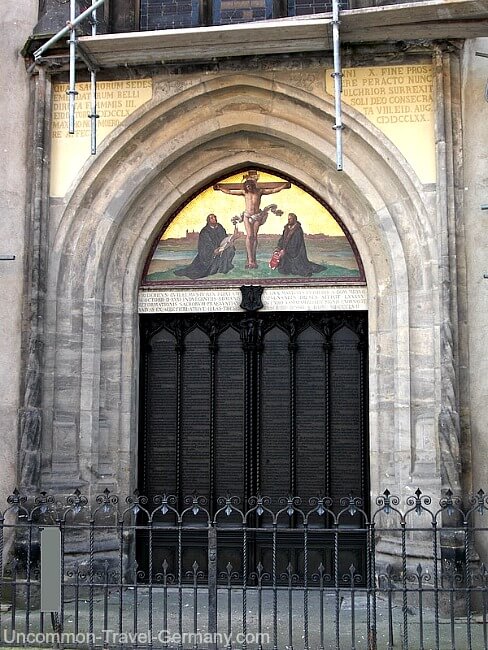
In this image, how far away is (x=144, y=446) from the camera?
32.1 ft

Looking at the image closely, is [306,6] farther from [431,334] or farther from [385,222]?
[431,334]

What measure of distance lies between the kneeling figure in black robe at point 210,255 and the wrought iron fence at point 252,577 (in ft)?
8.41

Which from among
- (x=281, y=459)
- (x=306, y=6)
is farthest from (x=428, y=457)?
(x=306, y=6)

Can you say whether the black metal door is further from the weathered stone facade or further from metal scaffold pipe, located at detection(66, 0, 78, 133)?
metal scaffold pipe, located at detection(66, 0, 78, 133)

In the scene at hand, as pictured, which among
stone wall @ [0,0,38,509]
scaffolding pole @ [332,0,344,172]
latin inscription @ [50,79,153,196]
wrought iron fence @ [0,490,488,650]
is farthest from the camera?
latin inscription @ [50,79,153,196]

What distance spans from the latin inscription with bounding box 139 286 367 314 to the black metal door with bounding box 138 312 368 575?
5.2 inches

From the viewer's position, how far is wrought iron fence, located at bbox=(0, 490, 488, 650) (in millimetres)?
6723

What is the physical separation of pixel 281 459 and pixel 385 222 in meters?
2.75

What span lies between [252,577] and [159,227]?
394cm

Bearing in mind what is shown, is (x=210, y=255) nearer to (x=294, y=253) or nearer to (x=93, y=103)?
(x=294, y=253)

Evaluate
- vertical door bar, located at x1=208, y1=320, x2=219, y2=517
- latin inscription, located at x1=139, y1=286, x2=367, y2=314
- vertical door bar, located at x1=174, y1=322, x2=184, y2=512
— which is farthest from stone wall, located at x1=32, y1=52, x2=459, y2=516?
vertical door bar, located at x1=208, y1=320, x2=219, y2=517

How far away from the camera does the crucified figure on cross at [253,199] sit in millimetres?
9914

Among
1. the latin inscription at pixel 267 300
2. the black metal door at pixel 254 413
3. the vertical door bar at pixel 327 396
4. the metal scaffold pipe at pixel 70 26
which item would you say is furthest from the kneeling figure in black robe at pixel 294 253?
the metal scaffold pipe at pixel 70 26

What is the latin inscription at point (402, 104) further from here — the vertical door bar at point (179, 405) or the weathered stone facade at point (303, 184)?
the vertical door bar at point (179, 405)
